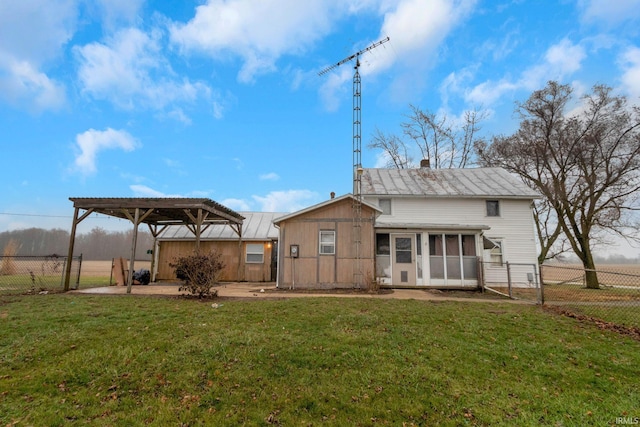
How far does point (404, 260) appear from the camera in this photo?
39.9 feet

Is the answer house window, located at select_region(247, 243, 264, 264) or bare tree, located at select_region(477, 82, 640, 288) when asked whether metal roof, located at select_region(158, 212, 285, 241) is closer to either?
house window, located at select_region(247, 243, 264, 264)

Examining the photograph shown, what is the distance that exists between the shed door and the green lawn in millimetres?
5341

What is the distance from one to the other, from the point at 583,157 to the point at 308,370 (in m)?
21.9

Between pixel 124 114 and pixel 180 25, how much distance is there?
11.6 m

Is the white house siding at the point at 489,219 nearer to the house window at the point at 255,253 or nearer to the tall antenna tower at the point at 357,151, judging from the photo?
the tall antenna tower at the point at 357,151

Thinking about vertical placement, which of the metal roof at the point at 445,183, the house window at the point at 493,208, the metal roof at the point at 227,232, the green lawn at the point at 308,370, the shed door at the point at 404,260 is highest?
the metal roof at the point at 445,183

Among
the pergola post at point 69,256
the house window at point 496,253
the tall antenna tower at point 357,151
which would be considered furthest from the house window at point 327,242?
the pergola post at point 69,256

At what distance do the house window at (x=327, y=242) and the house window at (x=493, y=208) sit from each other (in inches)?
364

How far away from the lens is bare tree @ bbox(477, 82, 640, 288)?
16641mm

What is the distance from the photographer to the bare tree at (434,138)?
78.8ft

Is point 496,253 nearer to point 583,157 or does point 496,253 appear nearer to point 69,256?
point 583,157

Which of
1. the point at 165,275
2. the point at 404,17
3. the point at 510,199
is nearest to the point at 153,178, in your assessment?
the point at 165,275

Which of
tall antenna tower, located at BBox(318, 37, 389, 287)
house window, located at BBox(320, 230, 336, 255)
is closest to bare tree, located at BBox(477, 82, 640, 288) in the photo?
tall antenna tower, located at BBox(318, 37, 389, 287)

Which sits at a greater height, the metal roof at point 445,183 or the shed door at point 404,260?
the metal roof at point 445,183
